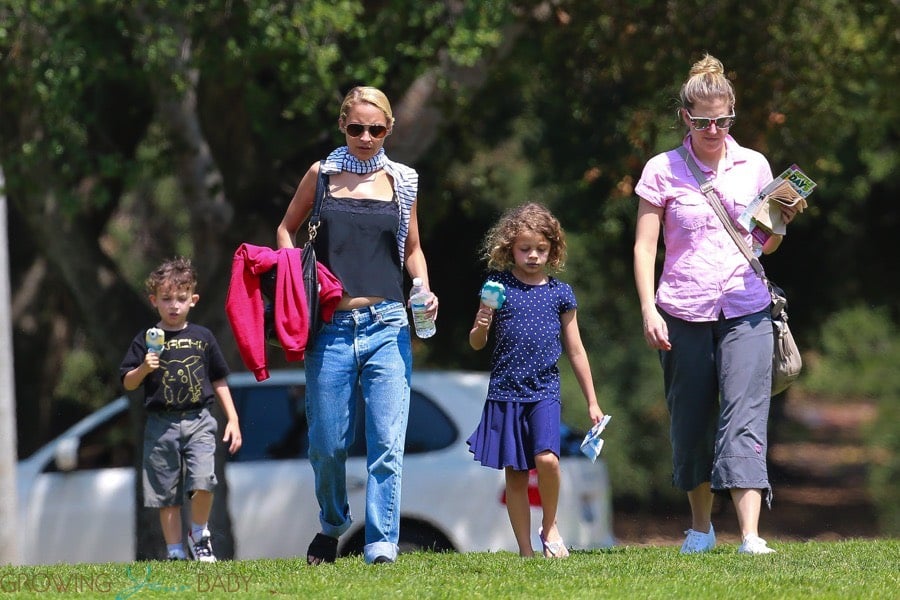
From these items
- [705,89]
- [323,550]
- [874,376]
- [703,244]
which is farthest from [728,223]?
[874,376]

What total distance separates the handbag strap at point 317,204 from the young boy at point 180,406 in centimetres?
149

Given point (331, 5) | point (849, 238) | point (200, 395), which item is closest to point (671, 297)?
point (200, 395)

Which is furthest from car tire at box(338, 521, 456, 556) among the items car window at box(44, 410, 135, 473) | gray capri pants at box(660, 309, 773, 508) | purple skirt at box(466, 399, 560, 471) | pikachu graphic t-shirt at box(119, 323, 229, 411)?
gray capri pants at box(660, 309, 773, 508)

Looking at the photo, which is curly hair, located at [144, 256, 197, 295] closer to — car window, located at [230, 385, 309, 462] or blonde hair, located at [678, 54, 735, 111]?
blonde hair, located at [678, 54, 735, 111]

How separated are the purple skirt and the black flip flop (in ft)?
2.44

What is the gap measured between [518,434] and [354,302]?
3.27ft

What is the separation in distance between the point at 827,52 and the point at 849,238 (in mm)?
7301

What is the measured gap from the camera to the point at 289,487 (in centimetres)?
952

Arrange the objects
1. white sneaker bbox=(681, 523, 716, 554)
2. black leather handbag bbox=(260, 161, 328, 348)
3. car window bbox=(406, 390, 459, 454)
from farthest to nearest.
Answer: car window bbox=(406, 390, 459, 454)
white sneaker bbox=(681, 523, 716, 554)
black leather handbag bbox=(260, 161, 328, 348)

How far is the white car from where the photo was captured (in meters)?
9.23

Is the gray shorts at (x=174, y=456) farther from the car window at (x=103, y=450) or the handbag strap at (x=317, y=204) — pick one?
the car window at (x=103, y=450)

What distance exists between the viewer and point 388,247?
564cm

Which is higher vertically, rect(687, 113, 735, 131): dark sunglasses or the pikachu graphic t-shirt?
rect(687, 113, 735, 131): dark sunglasses

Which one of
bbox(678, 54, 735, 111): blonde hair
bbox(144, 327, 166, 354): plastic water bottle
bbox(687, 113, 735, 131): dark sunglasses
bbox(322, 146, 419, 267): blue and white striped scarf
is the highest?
bbox(678, 54, 735, 111): blonde hair
